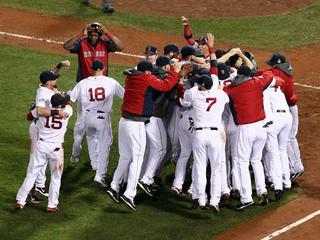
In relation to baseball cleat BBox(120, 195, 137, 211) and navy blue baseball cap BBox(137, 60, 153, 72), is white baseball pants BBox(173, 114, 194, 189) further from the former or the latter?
navy blue baseball cap BBox(137, 60, 153, 72)

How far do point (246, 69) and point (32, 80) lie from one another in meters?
7.33

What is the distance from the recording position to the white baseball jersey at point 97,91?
45.2ft

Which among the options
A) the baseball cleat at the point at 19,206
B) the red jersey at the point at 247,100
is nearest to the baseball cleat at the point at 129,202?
the baseball cleat at the point at 19,206

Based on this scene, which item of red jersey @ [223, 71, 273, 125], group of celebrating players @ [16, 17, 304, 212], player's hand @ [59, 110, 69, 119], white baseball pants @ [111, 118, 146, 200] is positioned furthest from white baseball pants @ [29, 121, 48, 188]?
red jersey @ [223, 71, 273, 125]

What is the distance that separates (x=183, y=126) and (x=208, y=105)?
1.09 m

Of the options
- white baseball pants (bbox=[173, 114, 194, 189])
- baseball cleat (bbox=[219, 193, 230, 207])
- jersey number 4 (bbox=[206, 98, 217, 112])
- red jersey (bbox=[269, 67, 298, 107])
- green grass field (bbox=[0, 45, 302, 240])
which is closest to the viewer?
green grass field (bbox=[0, 45, 302, 240])

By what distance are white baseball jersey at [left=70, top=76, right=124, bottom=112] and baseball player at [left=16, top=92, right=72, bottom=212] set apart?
3.92 feet

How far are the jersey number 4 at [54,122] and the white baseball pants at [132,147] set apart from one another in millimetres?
1141

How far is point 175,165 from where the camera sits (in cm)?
1518

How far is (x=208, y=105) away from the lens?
1285cm

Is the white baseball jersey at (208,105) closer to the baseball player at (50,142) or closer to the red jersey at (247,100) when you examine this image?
the red jersey at (247,100)

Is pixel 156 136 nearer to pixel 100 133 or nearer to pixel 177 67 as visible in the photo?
pixel 100 133

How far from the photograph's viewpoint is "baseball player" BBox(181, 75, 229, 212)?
42.2 feet

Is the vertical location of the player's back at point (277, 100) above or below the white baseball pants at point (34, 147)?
above
